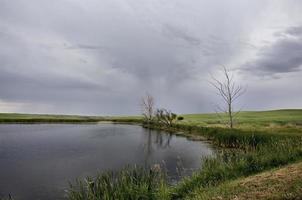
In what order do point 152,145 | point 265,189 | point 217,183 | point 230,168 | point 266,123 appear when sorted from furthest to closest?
point 266,123 → point 152,145 → point 230,168 → point 217,183 → point 265,189

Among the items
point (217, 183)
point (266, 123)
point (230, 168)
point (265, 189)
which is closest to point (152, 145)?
point (230, 168)

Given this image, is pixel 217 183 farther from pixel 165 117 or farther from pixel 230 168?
pixel 165 117

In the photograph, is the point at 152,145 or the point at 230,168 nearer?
the point at 230,168

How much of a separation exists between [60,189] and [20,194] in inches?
76.6

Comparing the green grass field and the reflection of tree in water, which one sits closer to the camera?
the reflection of tree in water

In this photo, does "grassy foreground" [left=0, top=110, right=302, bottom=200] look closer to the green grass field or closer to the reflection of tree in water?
the reflection of tree in water

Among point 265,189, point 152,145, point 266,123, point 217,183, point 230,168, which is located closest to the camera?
point 265,189

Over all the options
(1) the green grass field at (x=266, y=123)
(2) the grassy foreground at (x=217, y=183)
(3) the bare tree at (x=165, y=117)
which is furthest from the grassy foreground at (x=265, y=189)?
(3) the bare tree at (x=165, y=117)

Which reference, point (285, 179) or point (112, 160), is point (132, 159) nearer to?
point (112, 160)

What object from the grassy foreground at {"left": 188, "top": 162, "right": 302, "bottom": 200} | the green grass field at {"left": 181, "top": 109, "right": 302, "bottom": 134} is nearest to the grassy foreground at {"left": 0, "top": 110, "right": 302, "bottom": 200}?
the grassy foreground at {"left": 188, "top": 162, "right": 302, "bottom": 200}

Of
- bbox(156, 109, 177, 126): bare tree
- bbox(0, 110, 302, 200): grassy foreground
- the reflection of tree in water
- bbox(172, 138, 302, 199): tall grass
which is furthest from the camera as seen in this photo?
bbox(156, 109, 177, 126): bare tree

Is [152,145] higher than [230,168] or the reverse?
the reverse

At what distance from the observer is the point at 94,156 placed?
1096 inches

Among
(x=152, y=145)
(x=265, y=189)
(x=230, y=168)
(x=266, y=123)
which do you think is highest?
(x=266, y=123)
